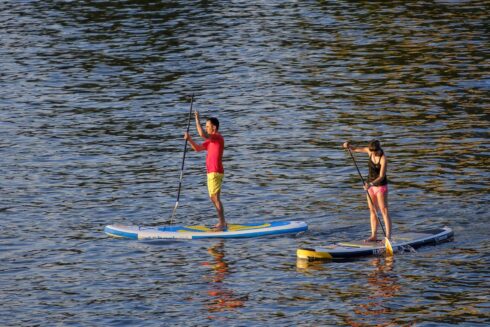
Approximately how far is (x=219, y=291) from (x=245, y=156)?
13.7 metres

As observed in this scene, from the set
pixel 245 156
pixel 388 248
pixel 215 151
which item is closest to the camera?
pixel 388 248

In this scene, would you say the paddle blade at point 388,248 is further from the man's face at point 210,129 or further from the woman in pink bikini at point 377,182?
the man's face at point 210,129

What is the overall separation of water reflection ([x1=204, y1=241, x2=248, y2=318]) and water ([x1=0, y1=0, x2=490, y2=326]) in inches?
2.6

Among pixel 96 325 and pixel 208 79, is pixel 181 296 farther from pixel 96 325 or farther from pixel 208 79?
pixel 208 79

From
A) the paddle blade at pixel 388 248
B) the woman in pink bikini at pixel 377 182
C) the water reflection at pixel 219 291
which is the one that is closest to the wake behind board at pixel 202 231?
the water reflection at pixel 219 291

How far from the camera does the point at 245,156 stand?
37.8 metres

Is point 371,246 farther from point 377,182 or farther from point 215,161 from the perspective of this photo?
point 215,161

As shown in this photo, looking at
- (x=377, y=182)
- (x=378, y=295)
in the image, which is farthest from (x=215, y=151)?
(x=378, y=295)

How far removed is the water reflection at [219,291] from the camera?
77.1 feet

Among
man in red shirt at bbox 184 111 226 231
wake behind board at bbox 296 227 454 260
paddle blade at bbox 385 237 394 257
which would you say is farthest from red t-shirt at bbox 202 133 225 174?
paddle blade at bbox 385 237 394 257

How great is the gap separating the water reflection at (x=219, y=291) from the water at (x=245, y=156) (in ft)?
0.22

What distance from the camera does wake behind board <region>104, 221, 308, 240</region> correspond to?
28422 millimetres

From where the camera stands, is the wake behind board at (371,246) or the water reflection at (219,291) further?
the wake behind board at (371,246)

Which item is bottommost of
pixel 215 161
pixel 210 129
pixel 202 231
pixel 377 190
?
pixel 202 231
